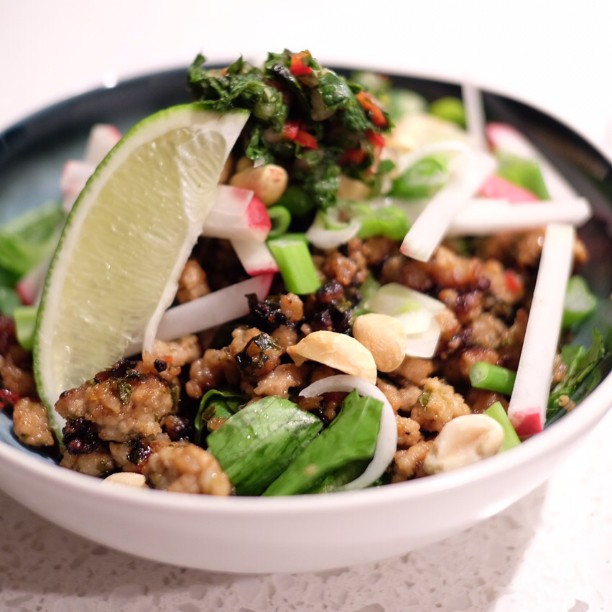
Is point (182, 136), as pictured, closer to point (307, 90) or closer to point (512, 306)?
point (307, 90)

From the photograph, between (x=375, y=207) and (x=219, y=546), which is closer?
(x=219, y=546)

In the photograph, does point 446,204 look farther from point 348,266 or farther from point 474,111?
point 474,111

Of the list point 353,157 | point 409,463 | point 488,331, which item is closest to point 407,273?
point 488,331

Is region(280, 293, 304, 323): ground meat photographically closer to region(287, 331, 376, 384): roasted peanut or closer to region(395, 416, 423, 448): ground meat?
region(287, 331, 376, 384): roasted peanut

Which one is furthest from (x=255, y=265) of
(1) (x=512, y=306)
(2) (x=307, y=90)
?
(1) (x=512, y=306)

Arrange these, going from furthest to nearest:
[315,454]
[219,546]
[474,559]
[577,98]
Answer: [577,98]
[474,559]
[315,454]
[219,546]

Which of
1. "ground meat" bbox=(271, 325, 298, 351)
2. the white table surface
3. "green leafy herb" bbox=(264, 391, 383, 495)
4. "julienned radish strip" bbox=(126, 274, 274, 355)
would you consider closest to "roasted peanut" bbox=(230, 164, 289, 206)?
"julienned radish strip" bbox=(126, 274, 274, 355)

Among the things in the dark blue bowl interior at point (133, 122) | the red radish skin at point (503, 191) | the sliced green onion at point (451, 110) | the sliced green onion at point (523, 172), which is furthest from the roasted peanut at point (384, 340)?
the sliced green onion at point (451, 110)
